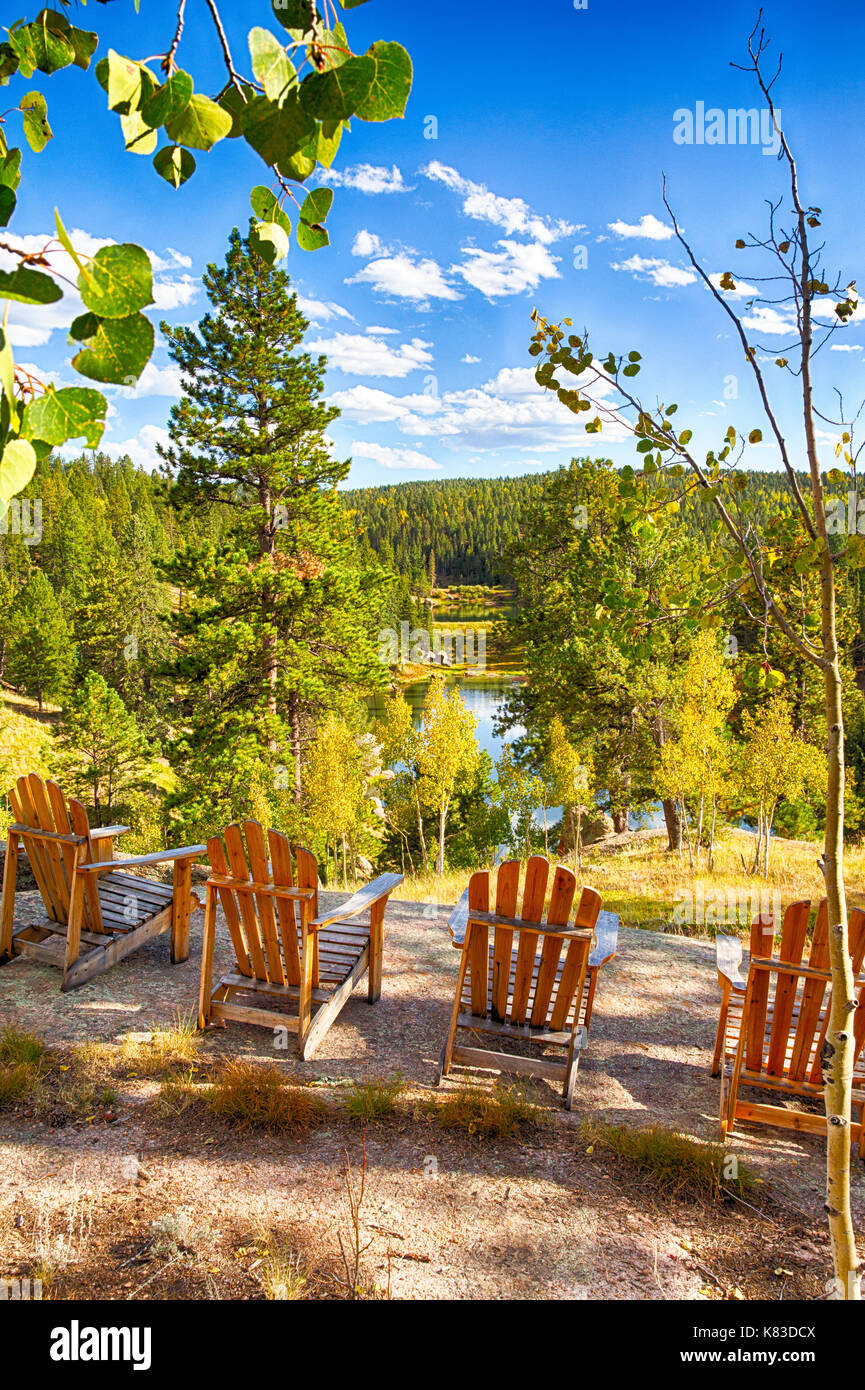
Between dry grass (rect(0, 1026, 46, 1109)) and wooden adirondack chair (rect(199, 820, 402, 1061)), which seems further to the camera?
wooden adirondack chair (rect(199, 820, 402, 1061))

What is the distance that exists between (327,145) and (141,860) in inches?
172

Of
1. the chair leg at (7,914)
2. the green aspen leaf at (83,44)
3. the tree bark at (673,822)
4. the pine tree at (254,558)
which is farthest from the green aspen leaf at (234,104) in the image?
the tree bark at (673,822)

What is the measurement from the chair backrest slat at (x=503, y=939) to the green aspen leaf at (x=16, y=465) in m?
3.06

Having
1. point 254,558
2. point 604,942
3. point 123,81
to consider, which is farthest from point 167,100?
point 254,558

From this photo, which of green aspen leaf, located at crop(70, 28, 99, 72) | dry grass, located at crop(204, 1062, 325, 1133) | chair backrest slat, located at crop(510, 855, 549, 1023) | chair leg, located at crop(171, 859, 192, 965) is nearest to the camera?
green aspen leaf, located at crop(70, 28, 99, 72)

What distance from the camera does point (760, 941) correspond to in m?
3.25

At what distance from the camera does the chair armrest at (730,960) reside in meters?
3.48

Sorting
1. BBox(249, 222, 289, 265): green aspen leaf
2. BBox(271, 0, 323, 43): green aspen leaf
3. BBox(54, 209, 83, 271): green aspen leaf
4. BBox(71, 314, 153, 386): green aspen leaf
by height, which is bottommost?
BBox(71, 314, 153, 386): green aspen leaf

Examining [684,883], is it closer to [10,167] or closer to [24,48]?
[24,48]

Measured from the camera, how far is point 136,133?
0.69 metres

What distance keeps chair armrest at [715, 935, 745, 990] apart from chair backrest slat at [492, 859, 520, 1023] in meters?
1.02

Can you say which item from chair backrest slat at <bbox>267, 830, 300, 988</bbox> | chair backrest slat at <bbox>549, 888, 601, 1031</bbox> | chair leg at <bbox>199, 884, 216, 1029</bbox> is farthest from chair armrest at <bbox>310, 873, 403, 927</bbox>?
chair backrest slat at <bbox>549, 888, 601, 1031</bbox>

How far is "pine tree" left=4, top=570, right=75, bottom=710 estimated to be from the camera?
124 ft

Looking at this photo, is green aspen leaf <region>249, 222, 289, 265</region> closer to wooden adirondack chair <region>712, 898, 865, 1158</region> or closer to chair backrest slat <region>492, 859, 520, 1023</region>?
chair backrest slat <region>492, 859, 520, 1023</region>
